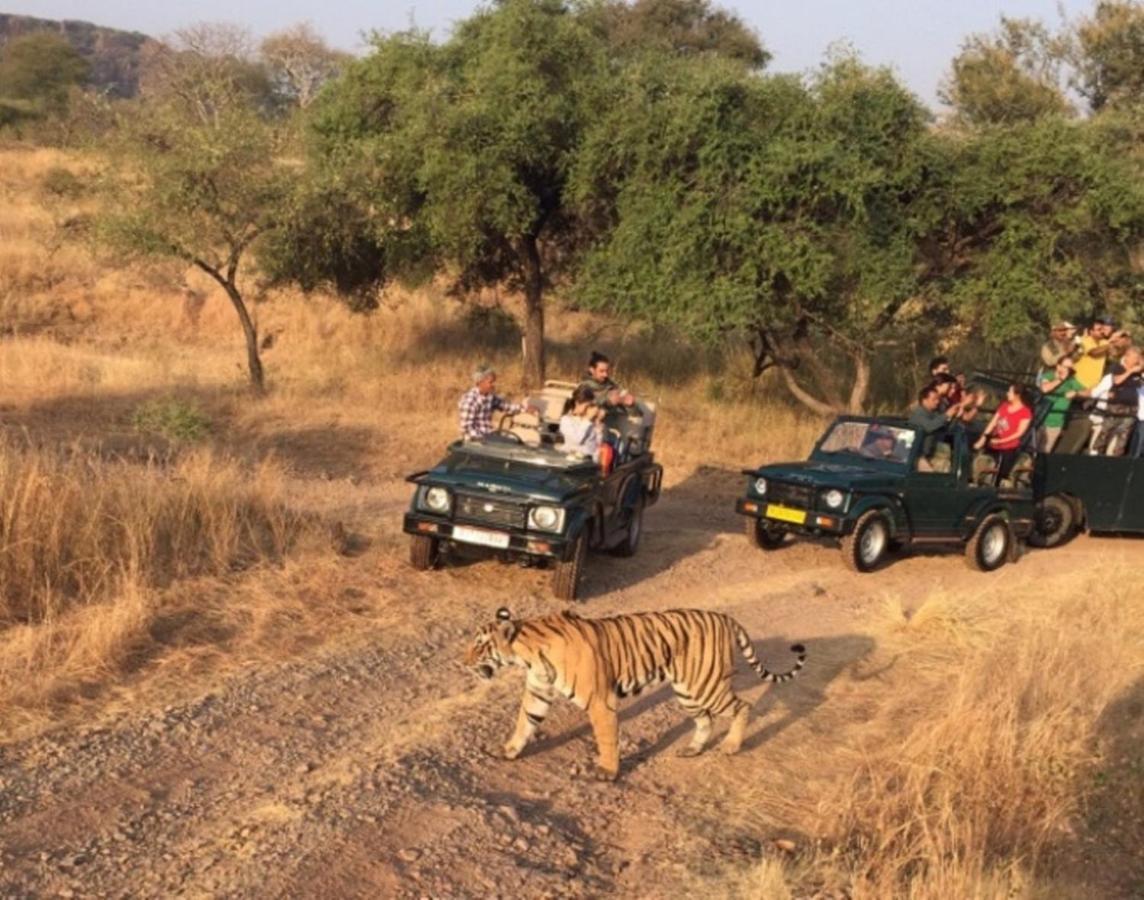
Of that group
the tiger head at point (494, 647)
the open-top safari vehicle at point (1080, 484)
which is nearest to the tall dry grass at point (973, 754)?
the tiger head at point (494, 647)

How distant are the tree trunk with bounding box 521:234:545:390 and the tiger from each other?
13831mm

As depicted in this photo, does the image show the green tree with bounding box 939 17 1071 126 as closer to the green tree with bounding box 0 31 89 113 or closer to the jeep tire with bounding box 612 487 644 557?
the jeep tire with bounding box 612 487 644 557

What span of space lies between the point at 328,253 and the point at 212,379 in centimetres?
284

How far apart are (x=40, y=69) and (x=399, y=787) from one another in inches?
2366

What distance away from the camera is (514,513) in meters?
9.82

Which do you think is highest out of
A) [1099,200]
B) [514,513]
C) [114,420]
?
[1099,200]

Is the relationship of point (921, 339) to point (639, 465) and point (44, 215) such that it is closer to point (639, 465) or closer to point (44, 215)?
point (639, 465)

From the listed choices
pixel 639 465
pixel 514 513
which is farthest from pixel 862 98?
pixel 514 513

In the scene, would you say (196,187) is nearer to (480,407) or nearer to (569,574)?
(480,407)

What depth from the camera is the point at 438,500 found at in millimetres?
10023

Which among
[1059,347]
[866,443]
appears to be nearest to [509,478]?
[866,443]

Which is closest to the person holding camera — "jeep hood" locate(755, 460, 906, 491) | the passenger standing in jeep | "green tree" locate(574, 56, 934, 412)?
"green tree" locate(574, 56, 934, 412)

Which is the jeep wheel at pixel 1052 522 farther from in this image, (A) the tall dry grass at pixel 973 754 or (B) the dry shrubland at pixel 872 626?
(A) the tall dry grass at pixel 973 754

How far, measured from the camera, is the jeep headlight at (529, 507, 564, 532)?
32.0 feet
